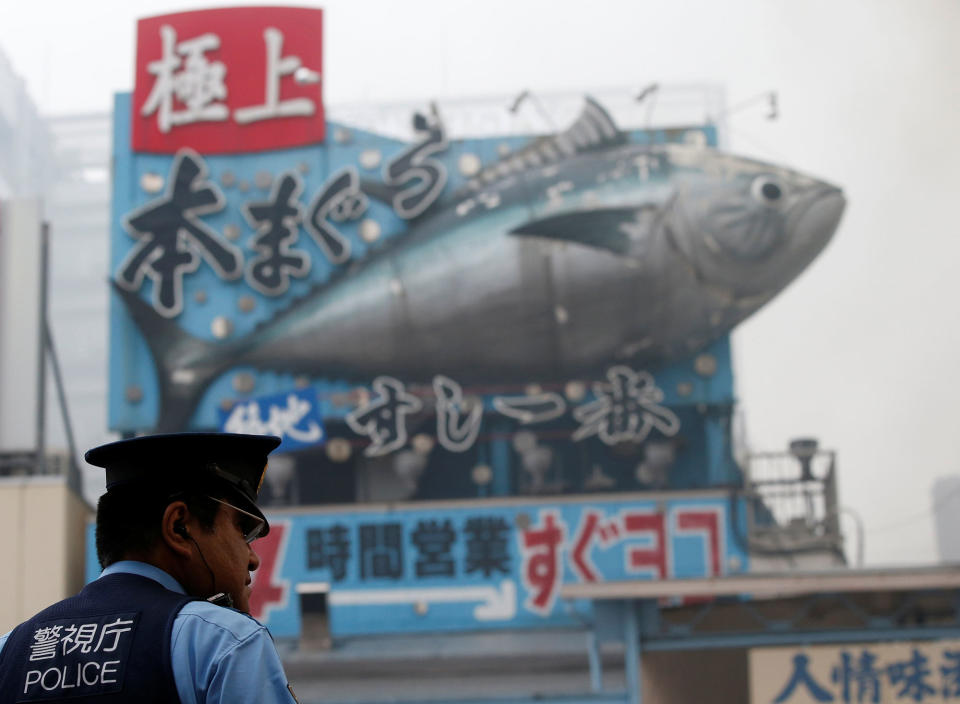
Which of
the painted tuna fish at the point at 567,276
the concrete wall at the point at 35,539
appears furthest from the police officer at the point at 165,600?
the painted tuna fish at the point at 567,276

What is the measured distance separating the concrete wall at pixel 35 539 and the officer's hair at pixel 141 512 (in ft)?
62.9

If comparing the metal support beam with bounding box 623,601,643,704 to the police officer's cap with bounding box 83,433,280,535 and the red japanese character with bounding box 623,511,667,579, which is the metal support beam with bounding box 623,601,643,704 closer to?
the red japanese character with bounding box 623,511,667,579

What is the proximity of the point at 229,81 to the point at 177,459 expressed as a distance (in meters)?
Answer: 23.0

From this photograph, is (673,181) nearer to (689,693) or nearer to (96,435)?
(689,693)

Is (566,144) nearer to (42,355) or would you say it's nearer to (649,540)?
(649,540)

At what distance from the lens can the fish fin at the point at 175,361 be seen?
2330 cm

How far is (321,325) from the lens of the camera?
23.0 m

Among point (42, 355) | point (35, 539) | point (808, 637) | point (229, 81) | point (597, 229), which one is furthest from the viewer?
point (229, 81)

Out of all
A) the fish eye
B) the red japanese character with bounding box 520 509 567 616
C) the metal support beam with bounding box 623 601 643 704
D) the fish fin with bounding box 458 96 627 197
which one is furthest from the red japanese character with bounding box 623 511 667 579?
the metal support beam with bounding box 623 601 643 704

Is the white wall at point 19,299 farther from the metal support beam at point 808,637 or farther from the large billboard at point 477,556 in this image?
the metal support beam at point 808,637

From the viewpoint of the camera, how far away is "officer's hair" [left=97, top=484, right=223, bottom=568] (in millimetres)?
2379

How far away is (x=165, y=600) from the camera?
228cm

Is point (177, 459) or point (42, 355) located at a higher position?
point (42, 355)

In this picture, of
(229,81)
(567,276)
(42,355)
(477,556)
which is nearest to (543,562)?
(477,556)
